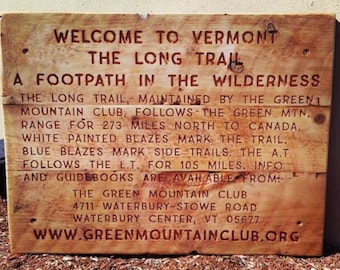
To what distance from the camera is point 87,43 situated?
212 centimetres

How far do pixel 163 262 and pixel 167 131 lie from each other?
2.32ft

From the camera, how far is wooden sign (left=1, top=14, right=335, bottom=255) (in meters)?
2.12

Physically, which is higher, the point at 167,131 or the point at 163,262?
the point at 167,131

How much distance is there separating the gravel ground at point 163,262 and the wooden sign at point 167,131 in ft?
0.14

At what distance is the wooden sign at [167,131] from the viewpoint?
2115mm

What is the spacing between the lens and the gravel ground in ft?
7.23

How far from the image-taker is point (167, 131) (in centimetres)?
218

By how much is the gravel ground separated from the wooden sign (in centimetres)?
4

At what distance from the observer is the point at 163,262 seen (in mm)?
2252

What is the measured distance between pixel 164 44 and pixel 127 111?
389 millimetres

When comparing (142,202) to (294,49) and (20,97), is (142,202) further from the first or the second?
(294,49)

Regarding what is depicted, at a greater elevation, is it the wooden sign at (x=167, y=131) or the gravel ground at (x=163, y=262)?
the wooden sign at (x=167, y=131)

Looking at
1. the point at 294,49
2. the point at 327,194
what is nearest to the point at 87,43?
the point at 294,49

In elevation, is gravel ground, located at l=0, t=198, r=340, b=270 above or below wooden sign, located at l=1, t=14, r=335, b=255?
below
